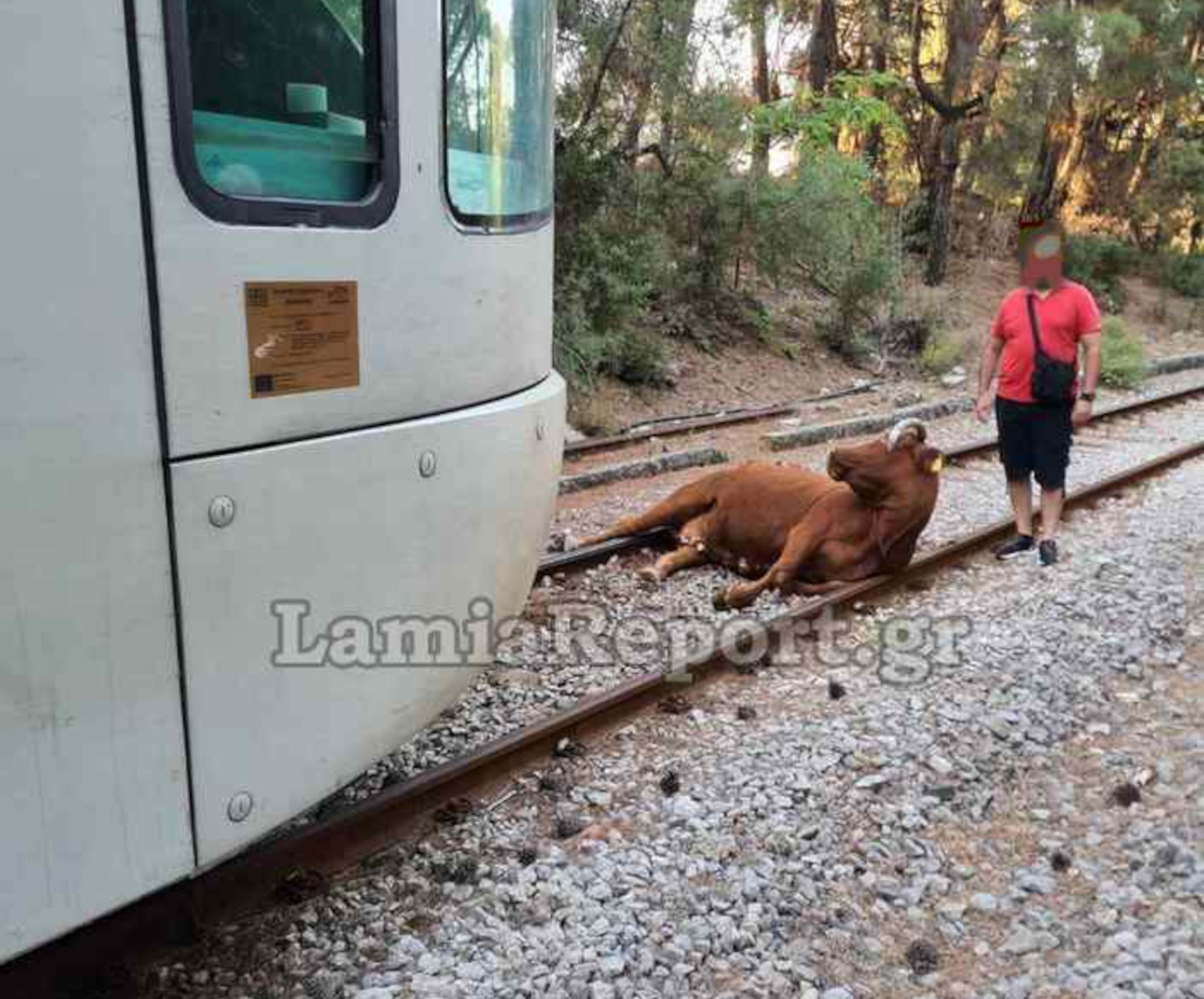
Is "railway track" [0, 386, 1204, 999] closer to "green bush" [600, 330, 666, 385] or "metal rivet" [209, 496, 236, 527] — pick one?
"metal rivet" [209, 496, 236, 527]

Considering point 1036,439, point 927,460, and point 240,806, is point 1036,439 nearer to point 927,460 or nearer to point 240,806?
point 927,460

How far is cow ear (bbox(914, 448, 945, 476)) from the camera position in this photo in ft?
18.2

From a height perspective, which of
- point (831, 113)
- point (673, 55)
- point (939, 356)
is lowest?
point (939, 356)

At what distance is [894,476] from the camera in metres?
5.51

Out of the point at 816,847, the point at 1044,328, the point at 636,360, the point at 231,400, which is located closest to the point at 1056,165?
the point at 636,360

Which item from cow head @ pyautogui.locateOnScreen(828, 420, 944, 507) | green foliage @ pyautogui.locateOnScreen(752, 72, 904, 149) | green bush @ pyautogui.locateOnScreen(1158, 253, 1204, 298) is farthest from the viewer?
green bush @ pyautogui.locateOnScreen(1158, 253, 1204, 298)

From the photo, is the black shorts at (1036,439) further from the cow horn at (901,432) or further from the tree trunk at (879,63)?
the tree trunk at (879,63)

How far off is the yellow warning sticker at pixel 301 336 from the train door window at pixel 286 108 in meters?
0.15

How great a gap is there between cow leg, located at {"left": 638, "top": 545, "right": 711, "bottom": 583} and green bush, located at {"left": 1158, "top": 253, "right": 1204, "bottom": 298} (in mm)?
23568

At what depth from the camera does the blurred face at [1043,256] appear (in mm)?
5941

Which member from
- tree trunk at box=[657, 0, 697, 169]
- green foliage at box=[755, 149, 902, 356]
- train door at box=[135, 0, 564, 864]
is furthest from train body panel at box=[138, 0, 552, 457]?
green foliage at box=[755, 149, 902, 356]

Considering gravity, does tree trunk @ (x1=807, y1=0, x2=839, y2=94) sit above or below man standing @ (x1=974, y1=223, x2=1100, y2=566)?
above

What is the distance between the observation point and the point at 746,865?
323 centimetres

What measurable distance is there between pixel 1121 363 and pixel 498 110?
47.8ft
